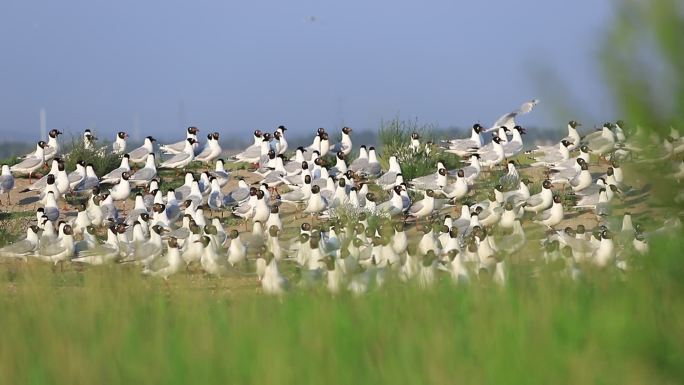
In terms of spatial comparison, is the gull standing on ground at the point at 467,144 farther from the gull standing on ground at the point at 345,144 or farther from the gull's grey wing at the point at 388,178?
the gull's grey wing at the point at 388,178

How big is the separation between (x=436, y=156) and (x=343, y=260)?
1797cm

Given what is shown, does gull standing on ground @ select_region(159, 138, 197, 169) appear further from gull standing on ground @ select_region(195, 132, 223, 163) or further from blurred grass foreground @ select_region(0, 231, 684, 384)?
blurred grass foreground @ select_region(0, 231, 684, 384)

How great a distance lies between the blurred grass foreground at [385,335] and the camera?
762cm

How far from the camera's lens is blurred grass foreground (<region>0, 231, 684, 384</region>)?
25.0 feet

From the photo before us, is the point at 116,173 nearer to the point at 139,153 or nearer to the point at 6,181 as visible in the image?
the point at 6,181

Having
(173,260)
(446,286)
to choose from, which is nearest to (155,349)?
(446,286)

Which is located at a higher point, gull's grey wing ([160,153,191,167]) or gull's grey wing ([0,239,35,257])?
gull's grey wing ([0,239,35,257])

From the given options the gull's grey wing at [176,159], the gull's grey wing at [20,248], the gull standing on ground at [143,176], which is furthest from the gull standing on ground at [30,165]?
the gull's grey wing at [20,248]

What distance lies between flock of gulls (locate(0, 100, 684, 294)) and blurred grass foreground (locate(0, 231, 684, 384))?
0.45m

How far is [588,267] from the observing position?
9.62 metres

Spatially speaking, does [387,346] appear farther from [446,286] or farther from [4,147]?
[4,147]

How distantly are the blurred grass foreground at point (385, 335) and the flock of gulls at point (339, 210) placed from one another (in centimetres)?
45

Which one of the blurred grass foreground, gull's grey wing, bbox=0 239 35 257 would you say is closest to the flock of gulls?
gull's grey wing, bbox=0 239 35 257

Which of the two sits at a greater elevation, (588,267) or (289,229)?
(588,267)
